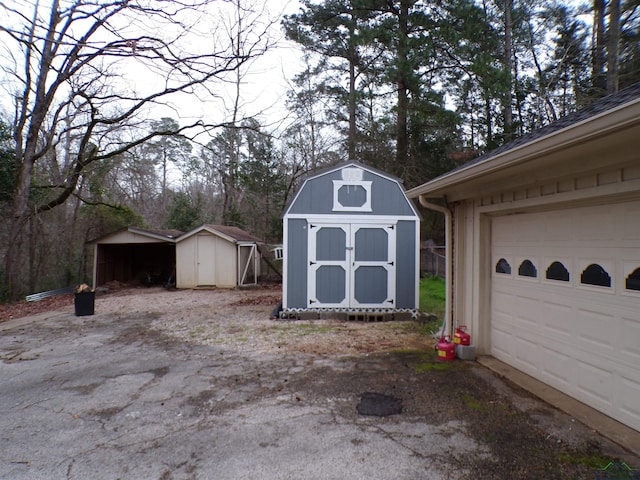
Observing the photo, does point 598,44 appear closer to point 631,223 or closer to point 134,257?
point 631,223

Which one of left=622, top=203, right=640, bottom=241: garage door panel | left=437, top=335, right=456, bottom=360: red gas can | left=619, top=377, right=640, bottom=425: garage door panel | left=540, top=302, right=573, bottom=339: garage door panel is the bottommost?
left=437, top=335, right=456, bottom=360: red gas can

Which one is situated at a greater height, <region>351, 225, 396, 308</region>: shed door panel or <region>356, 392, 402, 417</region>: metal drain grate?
<region>351, 225, 396, 308</region>: shed door panel

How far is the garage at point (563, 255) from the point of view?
2.72 meters

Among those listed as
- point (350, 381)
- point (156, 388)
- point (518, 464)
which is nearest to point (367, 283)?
point (350, 381)

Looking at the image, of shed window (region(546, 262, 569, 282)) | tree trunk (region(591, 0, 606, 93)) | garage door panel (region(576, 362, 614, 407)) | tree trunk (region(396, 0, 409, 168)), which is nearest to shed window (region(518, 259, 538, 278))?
shed window (region(546, 262, 569, 282))

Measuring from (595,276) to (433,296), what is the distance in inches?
289

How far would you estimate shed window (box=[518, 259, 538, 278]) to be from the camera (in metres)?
3.88

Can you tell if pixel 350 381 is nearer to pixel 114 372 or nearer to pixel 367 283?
pixel 114 372

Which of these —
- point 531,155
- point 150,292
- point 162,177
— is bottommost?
point 150,292

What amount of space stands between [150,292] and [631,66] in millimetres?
15712

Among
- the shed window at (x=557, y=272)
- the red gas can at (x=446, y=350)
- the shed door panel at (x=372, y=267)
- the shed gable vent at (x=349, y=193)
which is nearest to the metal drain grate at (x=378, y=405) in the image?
the red gas can at (x=446, y=350)

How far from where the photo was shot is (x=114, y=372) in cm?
440

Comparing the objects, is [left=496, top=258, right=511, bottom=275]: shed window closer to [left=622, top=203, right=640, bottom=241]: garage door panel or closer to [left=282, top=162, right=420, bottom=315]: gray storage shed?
[left=622, top=203, right=640, bottom=241]: garage door panel

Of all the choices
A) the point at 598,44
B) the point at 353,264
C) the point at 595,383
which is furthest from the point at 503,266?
the point at 598,44
